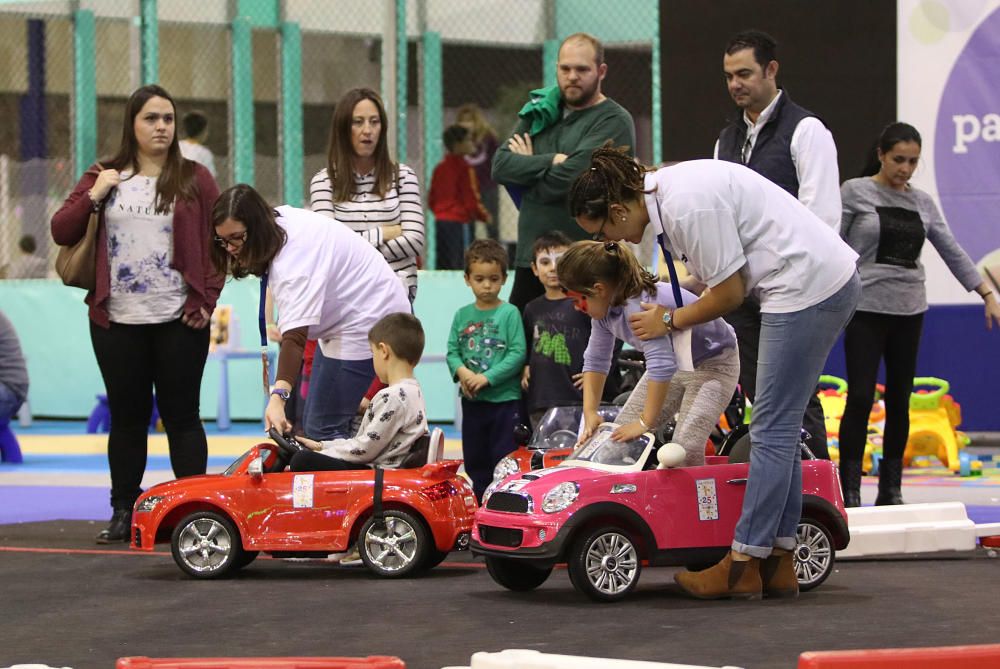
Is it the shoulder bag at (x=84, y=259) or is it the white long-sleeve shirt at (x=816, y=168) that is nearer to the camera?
the white long-sleeve shirt at (x=816, y=168)

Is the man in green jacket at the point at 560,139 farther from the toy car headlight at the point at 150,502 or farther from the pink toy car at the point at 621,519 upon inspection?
the toy car headlight at the point at 150,502

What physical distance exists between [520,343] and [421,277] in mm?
5934

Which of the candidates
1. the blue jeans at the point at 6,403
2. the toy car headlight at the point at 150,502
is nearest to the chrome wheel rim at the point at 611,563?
the toy car headlight at the point at 150,502

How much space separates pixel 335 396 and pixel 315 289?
485 mm

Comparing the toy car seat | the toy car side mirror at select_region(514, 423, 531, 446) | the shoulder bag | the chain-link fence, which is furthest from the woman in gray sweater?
the chain-link fence

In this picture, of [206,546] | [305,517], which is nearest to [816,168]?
[305,517]

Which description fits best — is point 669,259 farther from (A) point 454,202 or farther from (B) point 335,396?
(A) point 454,202

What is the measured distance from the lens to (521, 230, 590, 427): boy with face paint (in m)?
6.73

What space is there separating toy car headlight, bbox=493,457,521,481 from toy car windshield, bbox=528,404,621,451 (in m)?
0.15

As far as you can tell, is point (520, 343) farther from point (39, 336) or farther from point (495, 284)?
point (39, 336)

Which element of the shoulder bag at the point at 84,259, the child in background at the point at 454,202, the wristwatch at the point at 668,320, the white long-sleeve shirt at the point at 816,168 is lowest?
the wristwatch at the point at 668,320

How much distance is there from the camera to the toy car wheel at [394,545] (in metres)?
5.45

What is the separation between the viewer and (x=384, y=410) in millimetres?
5570

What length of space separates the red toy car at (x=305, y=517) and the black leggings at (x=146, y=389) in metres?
1.00
